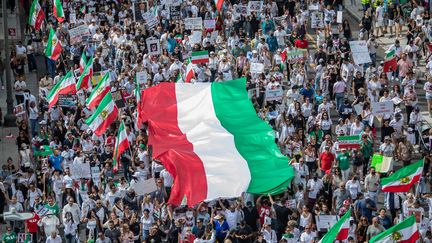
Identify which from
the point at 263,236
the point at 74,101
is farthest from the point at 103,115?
the point at 263,236

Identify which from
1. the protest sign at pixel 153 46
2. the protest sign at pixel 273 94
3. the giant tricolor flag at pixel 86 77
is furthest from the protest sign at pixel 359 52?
the giant tricolor flag at pixel 86 77

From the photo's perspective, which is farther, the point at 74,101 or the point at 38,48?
the point at 38,48

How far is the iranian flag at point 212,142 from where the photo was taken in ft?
113

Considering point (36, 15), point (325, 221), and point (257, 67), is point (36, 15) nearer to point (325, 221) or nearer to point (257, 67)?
point (257, 67)

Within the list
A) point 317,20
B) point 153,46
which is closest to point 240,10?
point 317,20

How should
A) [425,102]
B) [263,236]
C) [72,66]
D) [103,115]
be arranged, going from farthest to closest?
[72,66] < [425,102] < [103,115] < [263,236]

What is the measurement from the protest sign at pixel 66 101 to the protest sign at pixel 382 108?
8.92 m

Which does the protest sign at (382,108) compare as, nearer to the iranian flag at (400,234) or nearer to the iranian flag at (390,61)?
the iranian flag at (390,61)

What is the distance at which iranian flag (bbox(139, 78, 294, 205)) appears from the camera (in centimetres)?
3459

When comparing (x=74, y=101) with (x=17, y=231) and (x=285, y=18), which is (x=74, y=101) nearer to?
(x=17, y=231)

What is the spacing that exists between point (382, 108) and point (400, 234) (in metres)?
10.0

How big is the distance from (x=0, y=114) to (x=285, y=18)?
11.0 m

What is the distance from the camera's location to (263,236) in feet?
112

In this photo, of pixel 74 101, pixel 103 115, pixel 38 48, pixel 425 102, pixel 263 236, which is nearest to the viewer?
pixel 263 236
